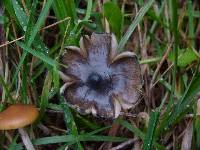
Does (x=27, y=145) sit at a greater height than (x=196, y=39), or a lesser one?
lesser

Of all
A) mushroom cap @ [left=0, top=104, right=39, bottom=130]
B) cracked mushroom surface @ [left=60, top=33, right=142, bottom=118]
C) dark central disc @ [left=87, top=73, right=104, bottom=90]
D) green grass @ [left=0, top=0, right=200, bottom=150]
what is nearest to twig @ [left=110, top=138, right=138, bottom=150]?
green grass @ [left=0, top=0, right=200, bottom=150]

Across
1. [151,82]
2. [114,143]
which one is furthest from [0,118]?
[151,82]

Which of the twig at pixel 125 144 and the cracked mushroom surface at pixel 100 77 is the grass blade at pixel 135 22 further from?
the twig at pixel 125 144

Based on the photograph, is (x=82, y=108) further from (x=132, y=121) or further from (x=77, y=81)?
(x=132, y=121)

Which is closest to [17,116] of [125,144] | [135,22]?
[125,144]

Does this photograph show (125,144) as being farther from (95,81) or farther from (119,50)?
(119,50)

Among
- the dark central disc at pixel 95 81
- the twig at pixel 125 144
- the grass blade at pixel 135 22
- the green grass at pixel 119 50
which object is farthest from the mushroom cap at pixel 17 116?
the grass blade at pixel 135 22

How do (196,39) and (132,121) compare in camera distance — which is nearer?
(132,121)
